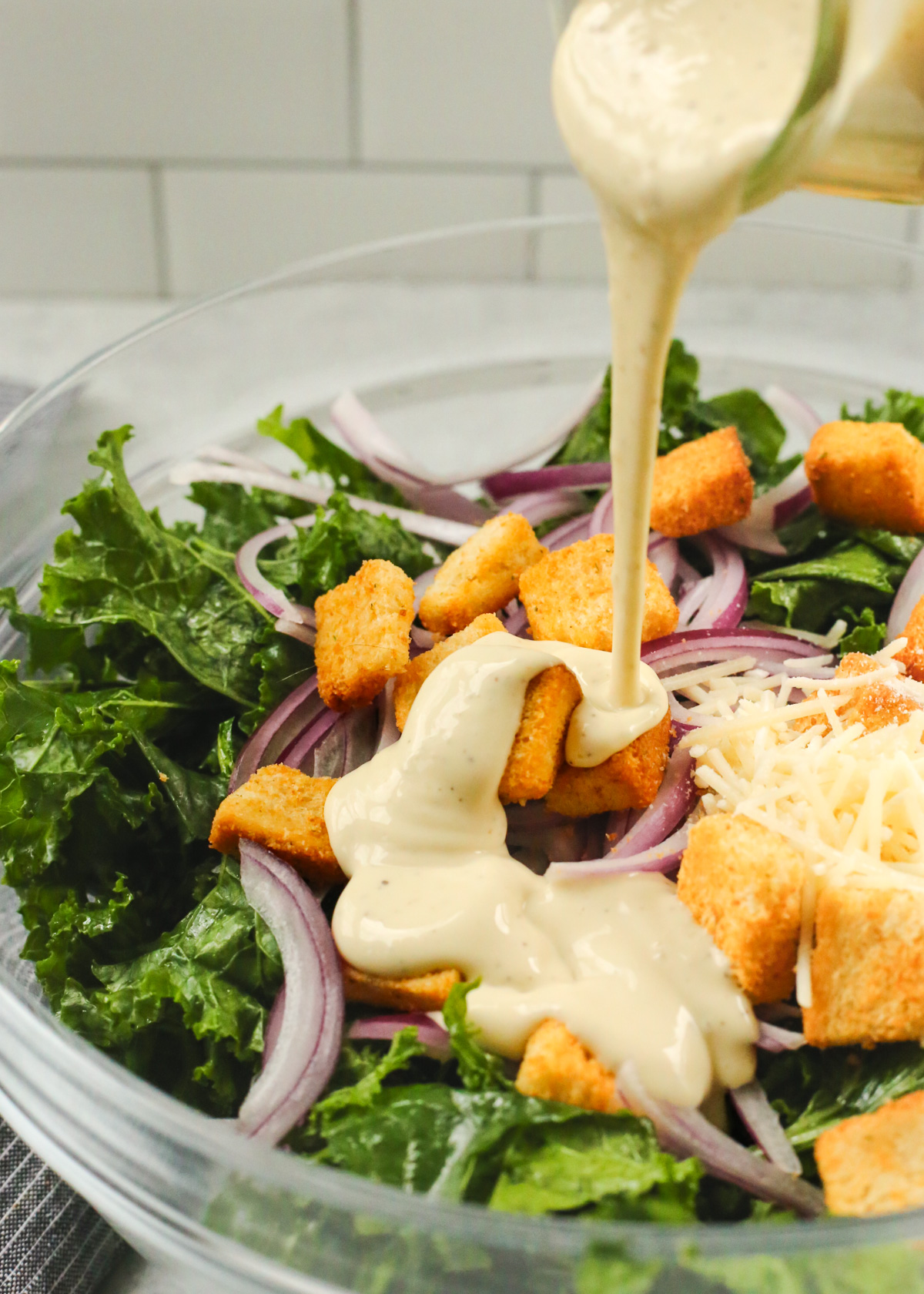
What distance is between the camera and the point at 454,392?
329 centimetres

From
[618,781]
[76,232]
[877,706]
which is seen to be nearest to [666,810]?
[618,781]

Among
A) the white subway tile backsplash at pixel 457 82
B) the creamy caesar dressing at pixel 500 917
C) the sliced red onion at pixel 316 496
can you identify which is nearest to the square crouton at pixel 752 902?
the creamy caesar dressing at pixel 500 917

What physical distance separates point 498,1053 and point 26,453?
59.1 inches

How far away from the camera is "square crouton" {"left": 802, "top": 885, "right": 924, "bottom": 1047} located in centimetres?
165

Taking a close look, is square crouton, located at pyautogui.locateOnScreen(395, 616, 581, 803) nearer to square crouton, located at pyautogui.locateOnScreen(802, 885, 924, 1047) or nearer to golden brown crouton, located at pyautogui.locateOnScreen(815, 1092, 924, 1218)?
square crouton, located at pyautogui.locateOnScreen(802, 885, 924, 1047)

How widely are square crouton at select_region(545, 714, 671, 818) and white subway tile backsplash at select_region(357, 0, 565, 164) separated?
284 centimetres

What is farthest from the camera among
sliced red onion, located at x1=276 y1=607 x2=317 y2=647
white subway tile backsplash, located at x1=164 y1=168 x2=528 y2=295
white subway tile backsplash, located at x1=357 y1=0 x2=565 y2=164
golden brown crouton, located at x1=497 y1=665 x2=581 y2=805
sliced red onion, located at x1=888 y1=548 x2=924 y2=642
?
white subway tile backsplash, located at x1=164 y1=168 x2=528 y2=295

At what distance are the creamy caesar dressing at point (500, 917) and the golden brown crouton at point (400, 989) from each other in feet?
0.05

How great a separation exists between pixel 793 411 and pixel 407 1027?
68.5 inches

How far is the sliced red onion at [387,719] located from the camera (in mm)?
2100

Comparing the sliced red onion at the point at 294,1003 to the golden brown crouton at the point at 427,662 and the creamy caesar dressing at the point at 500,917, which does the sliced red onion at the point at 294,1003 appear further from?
the golden brown crouton at the point at 427,662

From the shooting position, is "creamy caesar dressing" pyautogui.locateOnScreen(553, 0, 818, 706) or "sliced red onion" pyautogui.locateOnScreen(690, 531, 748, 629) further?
"sliced red onion" pyautogui.locateOnScreen(690, 531, 748, 629)

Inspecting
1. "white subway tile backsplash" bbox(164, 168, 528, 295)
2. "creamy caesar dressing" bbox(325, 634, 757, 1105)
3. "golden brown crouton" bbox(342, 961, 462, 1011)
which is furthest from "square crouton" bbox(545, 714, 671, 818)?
"white subway tile backsplash" bbox(164, 168, 528, 295)

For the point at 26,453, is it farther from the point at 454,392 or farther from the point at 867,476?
the point at 867,476
